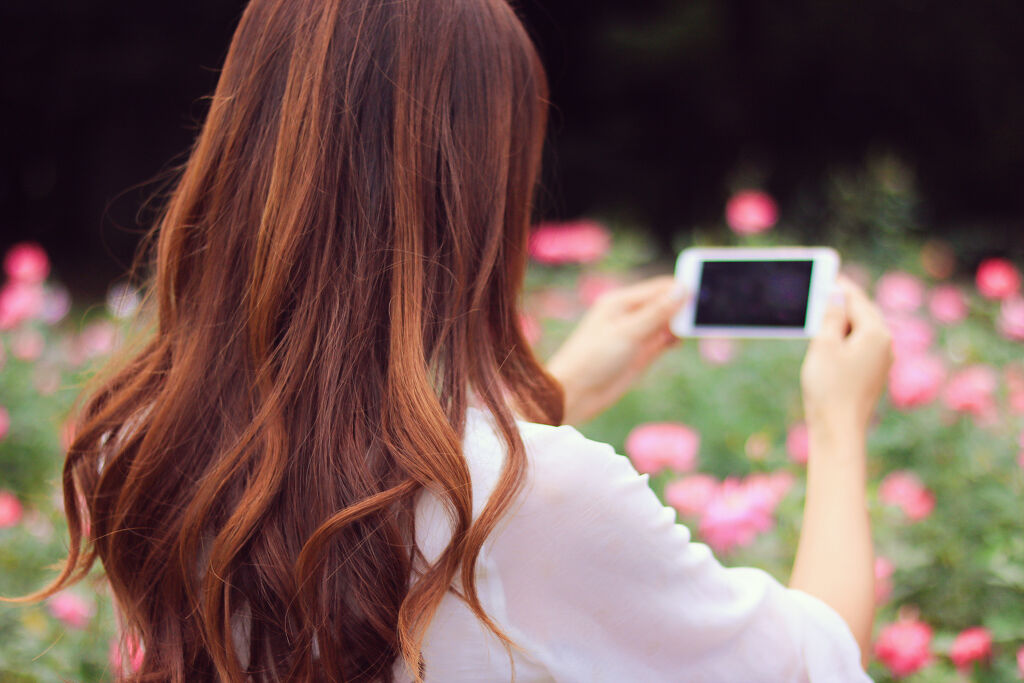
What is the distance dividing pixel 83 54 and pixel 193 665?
5985mm

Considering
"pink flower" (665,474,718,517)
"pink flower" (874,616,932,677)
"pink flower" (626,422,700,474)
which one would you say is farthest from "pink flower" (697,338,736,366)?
"pink flower" (874,616,932,677)

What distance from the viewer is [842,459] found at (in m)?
0.94

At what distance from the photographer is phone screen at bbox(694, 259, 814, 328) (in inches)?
45.2

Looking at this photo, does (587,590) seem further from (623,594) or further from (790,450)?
(790,450)

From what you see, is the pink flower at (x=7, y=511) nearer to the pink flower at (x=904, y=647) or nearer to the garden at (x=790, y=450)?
the garden at (x=790, y=450)

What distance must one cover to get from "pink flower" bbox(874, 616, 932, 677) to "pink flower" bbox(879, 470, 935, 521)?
240mm

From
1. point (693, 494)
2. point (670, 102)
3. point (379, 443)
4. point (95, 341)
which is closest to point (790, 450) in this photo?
point (693, 494)

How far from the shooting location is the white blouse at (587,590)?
71cm

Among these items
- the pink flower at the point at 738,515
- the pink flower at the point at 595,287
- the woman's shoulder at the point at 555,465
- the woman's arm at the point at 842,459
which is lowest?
the pink flower at the point at 595,287

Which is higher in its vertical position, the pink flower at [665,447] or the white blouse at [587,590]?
the white blouse at [587,590]

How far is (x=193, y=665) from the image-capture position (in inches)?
32.2

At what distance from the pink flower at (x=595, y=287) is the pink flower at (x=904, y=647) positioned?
1.40 meters

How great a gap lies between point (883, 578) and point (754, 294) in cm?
46

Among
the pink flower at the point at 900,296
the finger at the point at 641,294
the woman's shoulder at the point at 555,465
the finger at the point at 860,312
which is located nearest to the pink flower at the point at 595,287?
the pink flower at the point at 900,296
